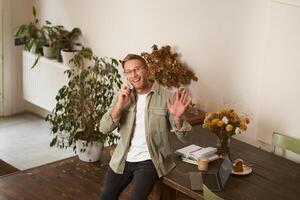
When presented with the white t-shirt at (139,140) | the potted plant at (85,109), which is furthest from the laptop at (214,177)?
the potted plant at (85,109)

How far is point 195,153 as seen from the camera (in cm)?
365

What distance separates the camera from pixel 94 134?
503cm

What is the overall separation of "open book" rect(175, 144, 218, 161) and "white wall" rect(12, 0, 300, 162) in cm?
84

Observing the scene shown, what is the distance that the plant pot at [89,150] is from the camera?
501cm

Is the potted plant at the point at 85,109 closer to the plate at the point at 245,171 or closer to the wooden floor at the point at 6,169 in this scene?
the wooden floor at the point at 6,169

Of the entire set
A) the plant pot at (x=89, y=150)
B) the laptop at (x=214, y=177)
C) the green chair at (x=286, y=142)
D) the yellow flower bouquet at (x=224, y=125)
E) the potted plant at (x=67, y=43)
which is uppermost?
the potted plant at (x=67, y=43)

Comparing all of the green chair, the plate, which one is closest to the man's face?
the plate

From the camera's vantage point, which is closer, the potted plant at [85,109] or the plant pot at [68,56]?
the potted plant at [85,109]

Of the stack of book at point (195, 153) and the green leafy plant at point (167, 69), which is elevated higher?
the green leafy plant at point (167, 69)

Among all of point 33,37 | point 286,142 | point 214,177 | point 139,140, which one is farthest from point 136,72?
point 33,37

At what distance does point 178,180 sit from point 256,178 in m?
0.50

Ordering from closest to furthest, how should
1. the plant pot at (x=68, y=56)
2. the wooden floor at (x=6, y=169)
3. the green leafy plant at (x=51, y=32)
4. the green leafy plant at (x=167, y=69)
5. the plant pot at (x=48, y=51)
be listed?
the green leafy plant at (x=167, y=69)
the wooden floor at (x=6, y=169)
the plant pot at (x=68, y=56)
the green leafy plant at (x=51, y=32)
the plant pot at (x=48, y=51)

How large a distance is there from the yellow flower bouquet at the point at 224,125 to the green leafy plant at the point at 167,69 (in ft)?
3.80

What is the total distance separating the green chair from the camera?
3.82 meters
